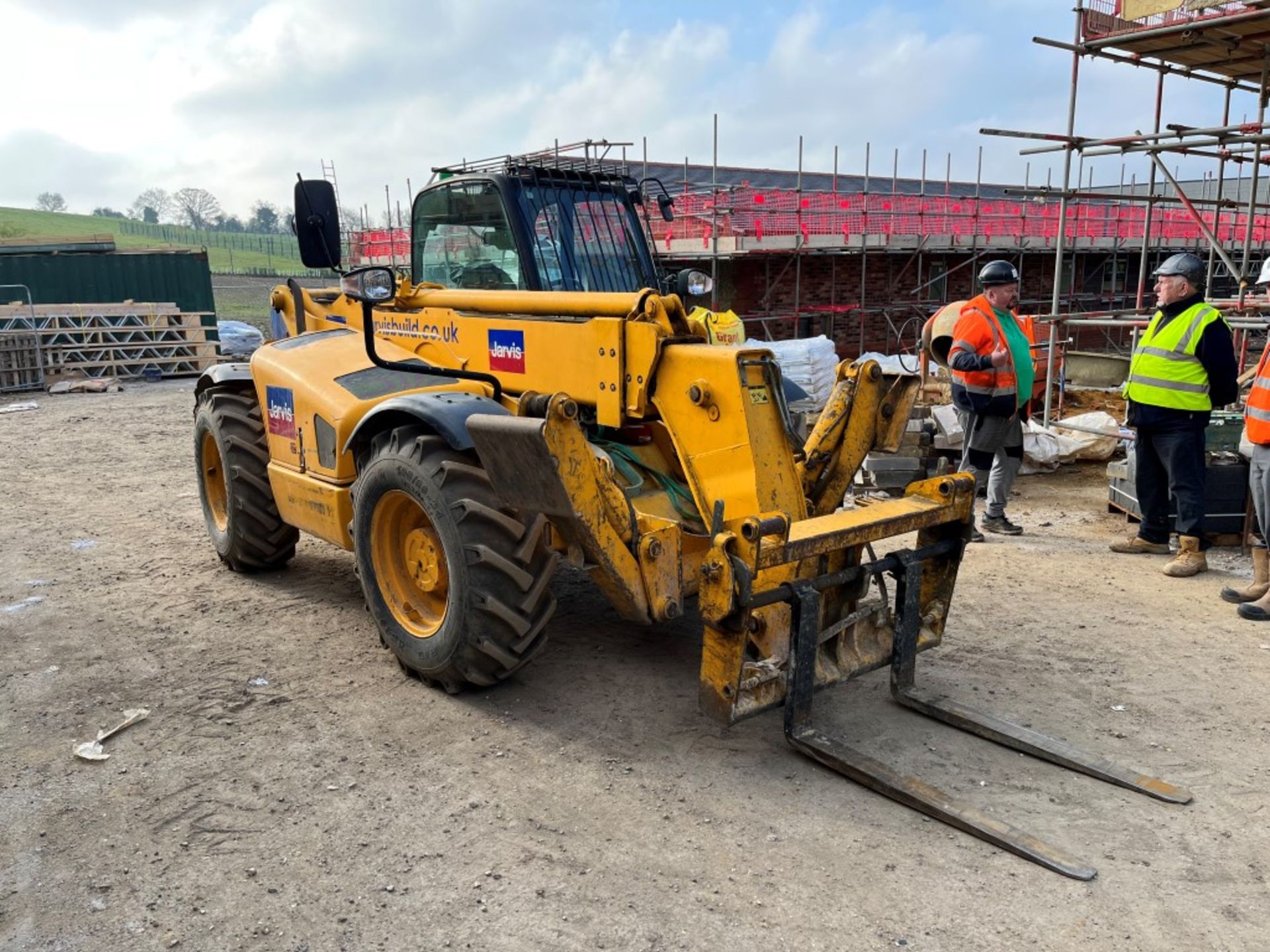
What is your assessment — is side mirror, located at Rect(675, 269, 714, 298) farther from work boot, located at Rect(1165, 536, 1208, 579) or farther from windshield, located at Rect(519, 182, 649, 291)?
work boot, located at Rect(1165, 536, 1208, 579)

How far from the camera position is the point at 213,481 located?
6.65 m

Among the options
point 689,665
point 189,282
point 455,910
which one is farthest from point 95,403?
point 455,910

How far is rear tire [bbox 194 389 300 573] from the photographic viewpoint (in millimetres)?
5812

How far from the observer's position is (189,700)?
441 cm

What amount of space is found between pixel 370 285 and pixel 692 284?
180 centimetres

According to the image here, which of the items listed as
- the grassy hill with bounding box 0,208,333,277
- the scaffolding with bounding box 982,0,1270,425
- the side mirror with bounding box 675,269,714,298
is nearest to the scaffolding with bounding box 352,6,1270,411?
the scaffolding with bounding box 982,0,1270,425

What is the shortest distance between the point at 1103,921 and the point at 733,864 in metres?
1.08

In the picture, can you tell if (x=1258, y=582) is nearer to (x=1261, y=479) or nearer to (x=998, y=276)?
(x=1261, y=479)

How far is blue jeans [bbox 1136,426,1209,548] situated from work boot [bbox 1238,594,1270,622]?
2.50ft

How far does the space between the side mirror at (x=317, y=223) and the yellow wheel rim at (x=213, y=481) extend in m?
2.08

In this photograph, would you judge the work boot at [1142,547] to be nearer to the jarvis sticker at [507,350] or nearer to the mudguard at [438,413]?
the jarvis sticker at [507,350]

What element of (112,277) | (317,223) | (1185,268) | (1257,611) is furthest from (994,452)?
(112,277)

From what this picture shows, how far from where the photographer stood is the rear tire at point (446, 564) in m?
3.97

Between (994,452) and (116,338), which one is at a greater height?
(116,338)
